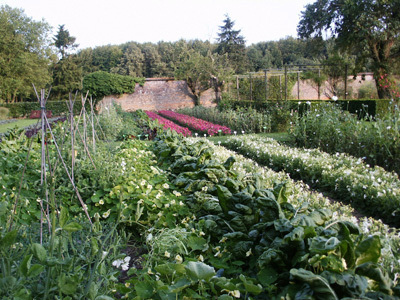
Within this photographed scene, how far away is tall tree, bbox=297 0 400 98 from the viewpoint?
48.4 feet

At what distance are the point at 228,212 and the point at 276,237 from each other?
1.79 ft

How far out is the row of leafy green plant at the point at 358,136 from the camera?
541 cm

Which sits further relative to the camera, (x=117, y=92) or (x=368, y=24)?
(x=117, y=92)

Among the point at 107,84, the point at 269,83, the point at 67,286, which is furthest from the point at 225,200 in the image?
the point at 107,84

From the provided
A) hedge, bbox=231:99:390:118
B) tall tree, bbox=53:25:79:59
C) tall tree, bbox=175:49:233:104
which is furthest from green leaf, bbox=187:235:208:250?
tall tree, bbox=53:25:79:59

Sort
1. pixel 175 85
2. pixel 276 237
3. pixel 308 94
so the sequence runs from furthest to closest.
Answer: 1. pixel 175 85
2. pixel 308 94
3. pixel 276 237

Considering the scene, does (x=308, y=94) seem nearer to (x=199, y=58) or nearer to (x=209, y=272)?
(x=199, y=58)

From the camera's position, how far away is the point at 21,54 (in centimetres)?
3159

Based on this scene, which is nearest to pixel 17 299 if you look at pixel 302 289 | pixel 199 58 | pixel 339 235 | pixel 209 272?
pixel 209 272

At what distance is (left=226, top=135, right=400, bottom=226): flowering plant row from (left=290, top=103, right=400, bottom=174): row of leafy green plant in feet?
2.25

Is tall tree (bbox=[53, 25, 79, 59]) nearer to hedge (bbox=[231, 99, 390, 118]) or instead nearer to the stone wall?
the stone wall

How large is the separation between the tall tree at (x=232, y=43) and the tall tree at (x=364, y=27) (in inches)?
829

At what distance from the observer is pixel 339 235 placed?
1697 millimetres

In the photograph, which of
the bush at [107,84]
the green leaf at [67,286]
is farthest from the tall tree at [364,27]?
the green leaf at [67,286]
